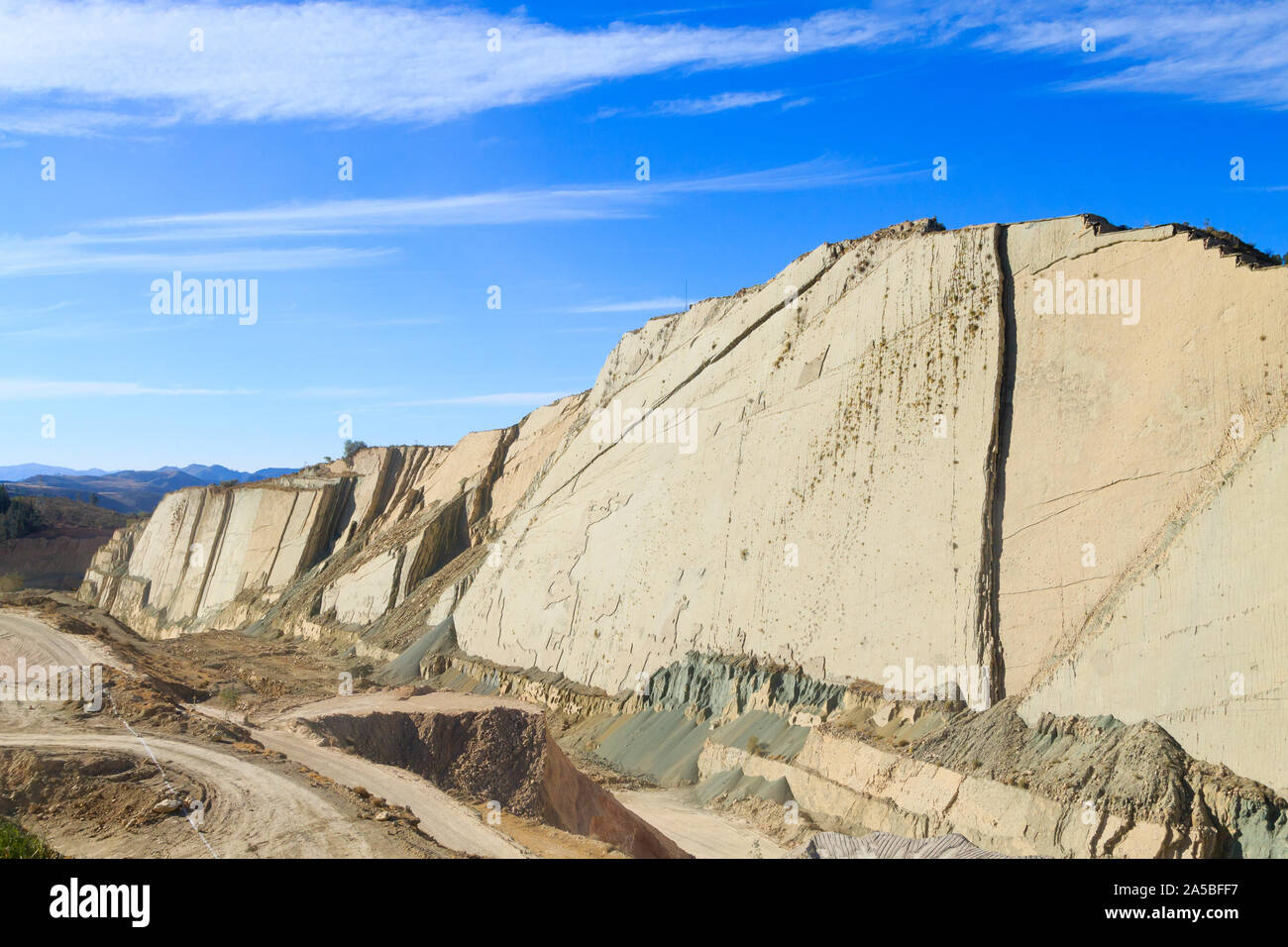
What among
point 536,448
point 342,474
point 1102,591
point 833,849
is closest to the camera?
point 833,849

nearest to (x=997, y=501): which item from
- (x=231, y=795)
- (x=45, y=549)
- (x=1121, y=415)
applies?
(x=1121, y=415)

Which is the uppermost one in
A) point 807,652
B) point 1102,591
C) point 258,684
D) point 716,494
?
point 716,494

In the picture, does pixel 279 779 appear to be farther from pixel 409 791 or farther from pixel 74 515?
pixel 74 515

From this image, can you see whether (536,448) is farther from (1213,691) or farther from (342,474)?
(1213,691)

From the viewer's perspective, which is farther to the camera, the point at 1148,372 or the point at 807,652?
the point at 807,652

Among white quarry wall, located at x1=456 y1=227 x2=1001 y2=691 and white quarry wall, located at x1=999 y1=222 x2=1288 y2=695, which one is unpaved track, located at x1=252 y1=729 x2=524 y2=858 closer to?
white quarry wall, located at x1=456 y1=227 x2=1001 y2=691

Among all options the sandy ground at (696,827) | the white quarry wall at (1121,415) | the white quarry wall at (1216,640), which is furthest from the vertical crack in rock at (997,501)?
the sandy ground at (696,827)
